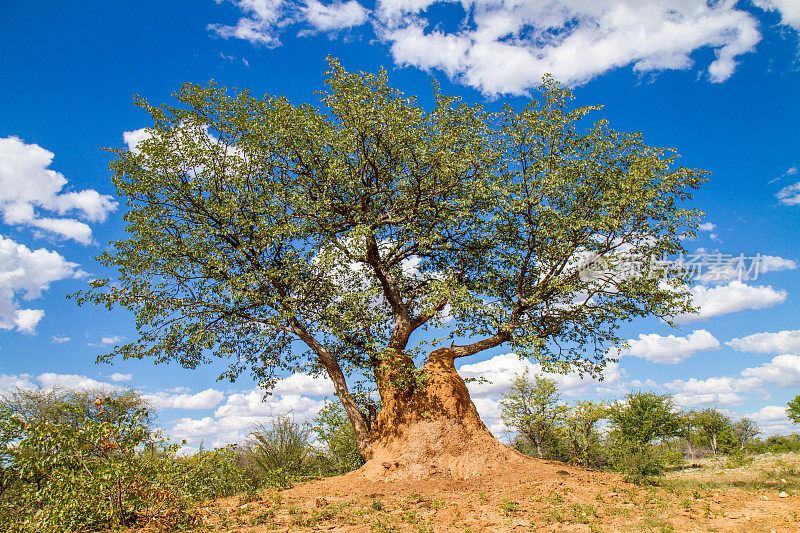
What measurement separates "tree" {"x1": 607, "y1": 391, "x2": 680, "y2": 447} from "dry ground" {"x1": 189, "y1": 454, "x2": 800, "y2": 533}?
19.8 metres

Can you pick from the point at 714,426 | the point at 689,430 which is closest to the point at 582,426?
the point at 689,430

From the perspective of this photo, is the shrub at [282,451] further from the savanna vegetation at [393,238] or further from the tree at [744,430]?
the tree at [744,430]

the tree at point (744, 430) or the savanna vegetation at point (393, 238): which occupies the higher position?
the savanna vegetation at point (393, 238)

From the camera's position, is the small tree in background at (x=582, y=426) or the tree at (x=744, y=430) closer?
the small tree in background at (x=582, y=426)

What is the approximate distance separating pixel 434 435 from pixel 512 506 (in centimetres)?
345

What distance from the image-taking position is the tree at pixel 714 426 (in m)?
42.3

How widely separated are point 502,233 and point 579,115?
4148 mm

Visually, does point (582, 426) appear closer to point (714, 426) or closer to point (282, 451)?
point (282, 451)

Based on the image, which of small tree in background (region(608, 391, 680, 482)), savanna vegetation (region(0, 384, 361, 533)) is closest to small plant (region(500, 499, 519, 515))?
savanna vegetation (region(0, 384, 361, 533))

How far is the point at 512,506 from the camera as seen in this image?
32.2 feet

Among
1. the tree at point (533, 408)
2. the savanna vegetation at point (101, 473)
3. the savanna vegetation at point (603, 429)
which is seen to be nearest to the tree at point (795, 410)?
the savanna vegetation at point (603, 429)

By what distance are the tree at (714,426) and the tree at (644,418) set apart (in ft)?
41.4

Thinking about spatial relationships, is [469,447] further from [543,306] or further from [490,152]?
[490,152]

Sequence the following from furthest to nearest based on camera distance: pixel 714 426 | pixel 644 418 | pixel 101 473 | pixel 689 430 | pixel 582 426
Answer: pixel 714 426, pixel 689 430, pixel 644 418, pixel 582 426, pixel 101 473
